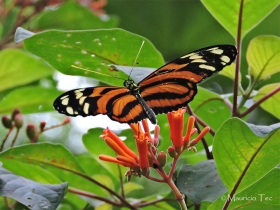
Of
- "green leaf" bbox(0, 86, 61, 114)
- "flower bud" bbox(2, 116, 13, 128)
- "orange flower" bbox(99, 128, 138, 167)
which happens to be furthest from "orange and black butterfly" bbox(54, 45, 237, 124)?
"green leaf" bbox(0, 86, 61, 114)

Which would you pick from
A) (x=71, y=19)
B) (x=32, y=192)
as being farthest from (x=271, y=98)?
(x=71, y=19)

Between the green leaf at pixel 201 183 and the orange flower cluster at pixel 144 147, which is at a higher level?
the orange flower cluster at pixel 144 147

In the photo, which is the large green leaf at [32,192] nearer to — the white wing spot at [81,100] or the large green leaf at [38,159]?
the large green leaf at [38,159]

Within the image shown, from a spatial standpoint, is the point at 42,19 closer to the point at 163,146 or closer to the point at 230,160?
the point at 163,146

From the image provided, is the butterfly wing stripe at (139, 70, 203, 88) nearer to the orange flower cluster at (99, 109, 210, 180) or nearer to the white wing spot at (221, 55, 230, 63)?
the white wing spot at (221, 55, 230, 63)

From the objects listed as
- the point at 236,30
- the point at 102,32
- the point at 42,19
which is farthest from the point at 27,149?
the point at 42,19

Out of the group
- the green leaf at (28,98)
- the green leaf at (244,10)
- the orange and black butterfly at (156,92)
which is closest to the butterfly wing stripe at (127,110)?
the orange and black butterfly at (156,92)
